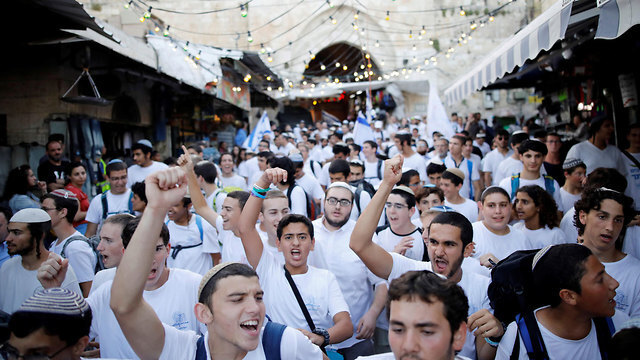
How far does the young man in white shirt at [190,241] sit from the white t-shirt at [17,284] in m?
1.18

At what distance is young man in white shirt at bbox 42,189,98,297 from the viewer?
13.0 ft

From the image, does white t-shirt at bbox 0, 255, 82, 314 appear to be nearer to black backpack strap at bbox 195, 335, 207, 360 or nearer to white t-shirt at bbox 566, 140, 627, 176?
black backpack strap at bbox 195, 335, 207, 360

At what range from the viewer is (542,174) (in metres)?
5.93

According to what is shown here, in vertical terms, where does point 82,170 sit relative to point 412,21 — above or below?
below

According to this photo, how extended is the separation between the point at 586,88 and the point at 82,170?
1087 cm

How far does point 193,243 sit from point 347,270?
1.73 meters

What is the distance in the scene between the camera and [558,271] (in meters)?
2.45

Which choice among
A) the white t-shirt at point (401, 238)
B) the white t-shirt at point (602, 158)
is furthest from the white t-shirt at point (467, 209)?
the white t-shirt at point (602, 158)

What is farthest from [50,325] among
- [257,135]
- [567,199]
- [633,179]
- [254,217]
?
[257,135]

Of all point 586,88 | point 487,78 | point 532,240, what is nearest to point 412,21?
point 586,88

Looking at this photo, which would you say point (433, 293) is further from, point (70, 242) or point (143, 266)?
point (70, 242)

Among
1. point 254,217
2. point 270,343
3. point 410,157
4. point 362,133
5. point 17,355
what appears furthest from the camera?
point 362,133

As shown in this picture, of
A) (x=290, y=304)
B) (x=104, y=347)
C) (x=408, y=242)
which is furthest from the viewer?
(x=408, y=242)

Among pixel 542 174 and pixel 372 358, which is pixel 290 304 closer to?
pixel 372 358
